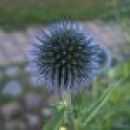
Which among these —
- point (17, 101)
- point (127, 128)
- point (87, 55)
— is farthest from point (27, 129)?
point (87, 55)

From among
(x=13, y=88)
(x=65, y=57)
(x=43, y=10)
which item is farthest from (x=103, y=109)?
(x=43, y=10)

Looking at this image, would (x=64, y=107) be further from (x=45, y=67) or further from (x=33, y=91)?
(x=33, y=91)

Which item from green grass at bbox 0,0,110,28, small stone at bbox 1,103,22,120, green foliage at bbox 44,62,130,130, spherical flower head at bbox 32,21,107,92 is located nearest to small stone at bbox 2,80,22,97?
small stone at bbox 1,103,22,120

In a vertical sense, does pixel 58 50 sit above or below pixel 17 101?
above

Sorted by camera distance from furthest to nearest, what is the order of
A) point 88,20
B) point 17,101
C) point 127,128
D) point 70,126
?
point 88,20, point 17,101, point 127,128, point 70,126

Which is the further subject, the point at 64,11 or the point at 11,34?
the point at 64,11

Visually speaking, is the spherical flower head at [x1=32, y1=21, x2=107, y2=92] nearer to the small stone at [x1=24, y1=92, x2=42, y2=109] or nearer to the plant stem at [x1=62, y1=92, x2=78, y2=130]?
the plant stem at [x1=62, y1=92, x2=78, y2=130]

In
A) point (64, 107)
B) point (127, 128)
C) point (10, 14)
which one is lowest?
point (127, 128)

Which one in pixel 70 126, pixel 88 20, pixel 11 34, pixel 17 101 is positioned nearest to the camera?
pixel 70 126
